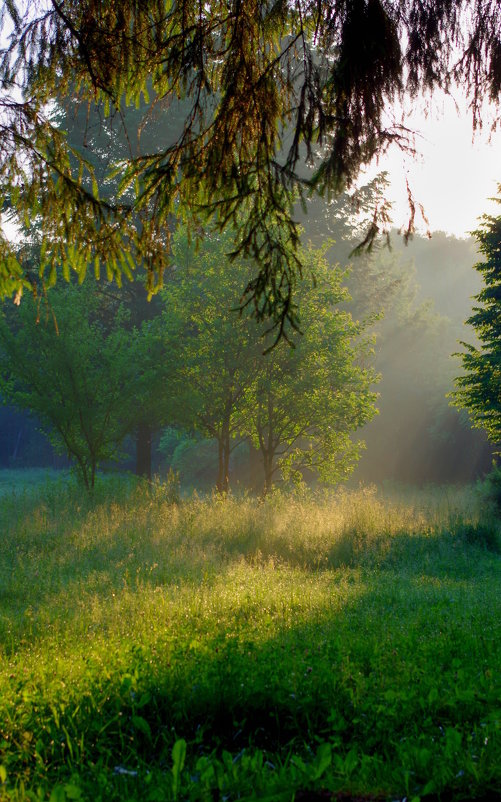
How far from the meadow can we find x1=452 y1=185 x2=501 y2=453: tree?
785 centimetres

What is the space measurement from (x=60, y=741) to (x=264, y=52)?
531 cm

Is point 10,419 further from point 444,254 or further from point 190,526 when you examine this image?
point 444,254

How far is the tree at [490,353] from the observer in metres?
17.5

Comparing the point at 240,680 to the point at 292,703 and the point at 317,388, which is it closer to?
the point at 292,703

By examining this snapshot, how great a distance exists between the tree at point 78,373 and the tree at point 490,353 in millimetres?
8026

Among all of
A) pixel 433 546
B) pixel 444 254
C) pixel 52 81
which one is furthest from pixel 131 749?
pixel 444 254

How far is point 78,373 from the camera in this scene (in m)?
17.3

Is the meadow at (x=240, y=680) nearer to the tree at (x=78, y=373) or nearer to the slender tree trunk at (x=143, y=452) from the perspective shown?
the tree at (x=78, y=373)

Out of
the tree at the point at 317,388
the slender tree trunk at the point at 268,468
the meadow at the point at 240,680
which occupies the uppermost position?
the tree at the point at 317,388

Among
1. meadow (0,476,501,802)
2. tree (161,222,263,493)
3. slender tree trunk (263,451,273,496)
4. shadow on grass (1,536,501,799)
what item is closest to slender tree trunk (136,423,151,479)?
tree (161,222,263,493)

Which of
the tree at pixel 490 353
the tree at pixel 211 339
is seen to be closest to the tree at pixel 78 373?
the tree at pixel 211 339

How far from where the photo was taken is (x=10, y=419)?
1849 inches

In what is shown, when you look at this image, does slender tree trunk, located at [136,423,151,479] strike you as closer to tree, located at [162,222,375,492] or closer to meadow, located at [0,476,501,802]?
tree, located at [162,222,375,492]

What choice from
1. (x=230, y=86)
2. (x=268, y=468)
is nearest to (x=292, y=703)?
(x=230, y=86)
